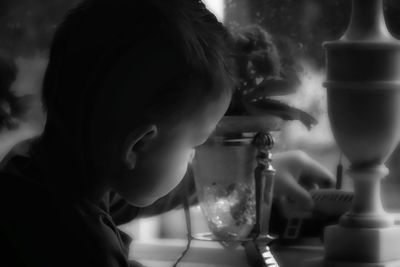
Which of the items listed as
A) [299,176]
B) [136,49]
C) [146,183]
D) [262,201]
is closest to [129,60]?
[136,49]

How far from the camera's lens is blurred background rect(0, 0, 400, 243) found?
1347 mm

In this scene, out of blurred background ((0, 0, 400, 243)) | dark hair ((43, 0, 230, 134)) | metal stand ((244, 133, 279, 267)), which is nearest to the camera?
dark hair ((43, 0, 230, 134))

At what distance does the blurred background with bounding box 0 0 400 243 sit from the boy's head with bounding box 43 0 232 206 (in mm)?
435

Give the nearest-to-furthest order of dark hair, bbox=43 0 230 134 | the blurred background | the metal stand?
1. dark hair, bbox=43 0 230 134
2. the metal stand
3. the blurred background

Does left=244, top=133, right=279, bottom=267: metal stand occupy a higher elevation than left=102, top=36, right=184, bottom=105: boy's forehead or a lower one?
lower

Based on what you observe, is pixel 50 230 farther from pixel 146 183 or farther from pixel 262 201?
pixel 262 201

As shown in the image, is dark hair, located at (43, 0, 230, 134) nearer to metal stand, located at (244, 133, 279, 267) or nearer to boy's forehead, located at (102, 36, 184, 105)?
boy's forehead, located at (102, 36, 184, 105)

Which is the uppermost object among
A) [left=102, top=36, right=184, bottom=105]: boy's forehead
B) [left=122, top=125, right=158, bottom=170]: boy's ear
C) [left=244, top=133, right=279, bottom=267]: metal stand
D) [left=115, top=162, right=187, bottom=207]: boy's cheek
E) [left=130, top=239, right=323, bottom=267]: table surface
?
[left=102, top=36, right=184, bottom=105]: boy's forehead

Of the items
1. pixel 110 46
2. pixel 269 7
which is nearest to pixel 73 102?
pixel 110 46

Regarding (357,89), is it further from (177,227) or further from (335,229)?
(177,227)

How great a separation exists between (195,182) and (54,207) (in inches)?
13.8

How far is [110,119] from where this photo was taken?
2.97 ft

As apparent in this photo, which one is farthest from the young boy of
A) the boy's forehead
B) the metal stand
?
the metal stand

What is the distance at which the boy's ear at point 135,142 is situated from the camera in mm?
900
